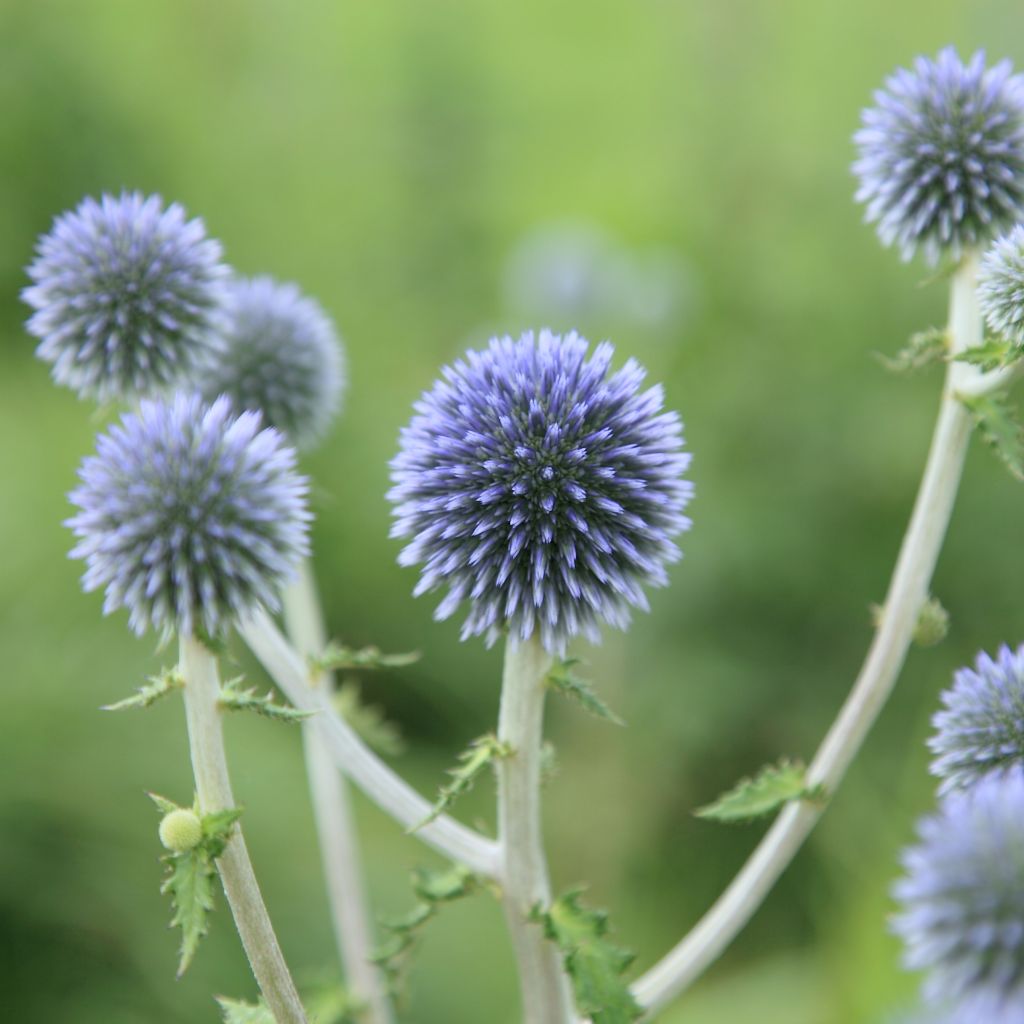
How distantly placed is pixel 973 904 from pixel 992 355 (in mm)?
519

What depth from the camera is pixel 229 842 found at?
1000mm

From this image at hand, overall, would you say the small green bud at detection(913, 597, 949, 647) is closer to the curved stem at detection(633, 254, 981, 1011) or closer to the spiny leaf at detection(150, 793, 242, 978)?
the curved stem at detection(633, 254, 981, 1011)

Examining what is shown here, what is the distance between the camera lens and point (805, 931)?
10.1 ft

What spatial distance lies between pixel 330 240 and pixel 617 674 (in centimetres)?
263

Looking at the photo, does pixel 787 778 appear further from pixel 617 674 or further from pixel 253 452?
pixel 617 674

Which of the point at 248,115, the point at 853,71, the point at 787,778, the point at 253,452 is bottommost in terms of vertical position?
the point at 787,778

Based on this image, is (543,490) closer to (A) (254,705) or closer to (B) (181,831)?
(A) (254,705)

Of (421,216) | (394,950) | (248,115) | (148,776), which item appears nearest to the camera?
(394,950)

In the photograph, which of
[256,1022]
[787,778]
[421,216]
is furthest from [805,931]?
[421,216]

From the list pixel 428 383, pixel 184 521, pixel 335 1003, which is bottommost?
pixel 335 1003

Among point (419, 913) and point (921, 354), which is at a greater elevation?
point (921, 354)

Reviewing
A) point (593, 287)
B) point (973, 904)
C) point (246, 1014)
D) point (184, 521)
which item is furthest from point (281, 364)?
point (593, 287)

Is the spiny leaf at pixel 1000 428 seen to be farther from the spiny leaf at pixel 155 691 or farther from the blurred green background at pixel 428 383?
the blurred green background at pixel 428 383

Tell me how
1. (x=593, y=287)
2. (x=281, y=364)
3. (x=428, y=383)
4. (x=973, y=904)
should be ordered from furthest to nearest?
1. (x=428, y=383)
2. (x=593, y=287)
3. (x=281, y=364)
4. (x=973, y=904)
